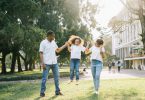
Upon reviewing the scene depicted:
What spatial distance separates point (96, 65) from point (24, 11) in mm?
13925

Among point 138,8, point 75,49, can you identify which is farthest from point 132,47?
point 75,49

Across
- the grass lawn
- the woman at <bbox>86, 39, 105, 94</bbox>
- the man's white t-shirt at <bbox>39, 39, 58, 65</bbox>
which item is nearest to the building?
the grass lawn

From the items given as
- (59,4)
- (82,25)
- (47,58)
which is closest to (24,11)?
(59,4)

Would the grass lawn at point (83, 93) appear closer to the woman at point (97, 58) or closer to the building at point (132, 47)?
the woman at point (97, 58)

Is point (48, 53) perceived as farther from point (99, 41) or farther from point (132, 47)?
point (132, 47)

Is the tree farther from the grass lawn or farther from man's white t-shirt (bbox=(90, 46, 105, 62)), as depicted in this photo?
man's white t-shirt (bbox=(90, 46, 105, 62))

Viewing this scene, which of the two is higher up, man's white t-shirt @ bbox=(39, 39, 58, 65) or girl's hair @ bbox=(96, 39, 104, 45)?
girl's hair @ bbox=(96, 39, 104, 45)

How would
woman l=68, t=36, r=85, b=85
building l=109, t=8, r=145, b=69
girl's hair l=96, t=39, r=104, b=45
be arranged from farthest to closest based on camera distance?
building l=109, t=8, r=145, b=69
woman l=68, t=36, r=85, b=85
girl's hair l=96, t=39, r=104, b=45

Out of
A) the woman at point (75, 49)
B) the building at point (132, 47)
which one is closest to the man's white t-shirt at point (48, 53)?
the woman at point (75, 49)

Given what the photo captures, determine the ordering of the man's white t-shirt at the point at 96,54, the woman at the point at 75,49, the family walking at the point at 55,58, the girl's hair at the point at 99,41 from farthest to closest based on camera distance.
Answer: the woman at the point at 75,49, the man's white t-shirt at the point at 96,54, the girl's hair at the point at 99,41, the family walking at the point at 55,58

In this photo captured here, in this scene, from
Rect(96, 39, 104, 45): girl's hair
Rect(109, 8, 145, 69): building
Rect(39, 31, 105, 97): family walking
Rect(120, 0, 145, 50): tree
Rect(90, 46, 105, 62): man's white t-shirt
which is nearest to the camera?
Rect(39, 31, 105, 97): family walking

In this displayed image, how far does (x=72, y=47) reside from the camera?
1402 cm

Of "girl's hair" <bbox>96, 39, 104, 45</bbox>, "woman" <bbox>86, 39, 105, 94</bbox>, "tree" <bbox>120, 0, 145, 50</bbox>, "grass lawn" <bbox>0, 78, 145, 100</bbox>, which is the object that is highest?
"tree" <bbox>120, 0, 145, 50</bbox>

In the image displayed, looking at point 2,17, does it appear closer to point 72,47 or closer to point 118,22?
point 118,22
